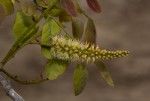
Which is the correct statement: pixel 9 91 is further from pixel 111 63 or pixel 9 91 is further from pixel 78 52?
pixel 111 63

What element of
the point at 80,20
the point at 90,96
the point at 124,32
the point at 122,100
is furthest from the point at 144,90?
the point at 80,20

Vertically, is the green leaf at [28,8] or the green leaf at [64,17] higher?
the green leaf at [28,8]

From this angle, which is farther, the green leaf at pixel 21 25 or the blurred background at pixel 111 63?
the blurred background at pixel 111 63

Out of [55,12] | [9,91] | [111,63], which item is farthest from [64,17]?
[111,63]

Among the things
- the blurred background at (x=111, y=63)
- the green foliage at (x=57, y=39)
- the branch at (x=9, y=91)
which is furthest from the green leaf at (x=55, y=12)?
the blurred background at (x=111, y=63)

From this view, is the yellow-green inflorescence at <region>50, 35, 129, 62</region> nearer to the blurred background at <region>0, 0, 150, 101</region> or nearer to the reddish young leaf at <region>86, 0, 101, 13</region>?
the reddish young leaf at <region>86, 0, 101, 13</region>

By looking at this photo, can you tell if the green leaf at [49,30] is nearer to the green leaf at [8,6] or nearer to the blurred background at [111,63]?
the green leaf at [8,6]

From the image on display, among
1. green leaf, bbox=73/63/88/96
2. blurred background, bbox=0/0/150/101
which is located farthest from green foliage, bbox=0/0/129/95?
blurred background, bbox=0/0/150/101
